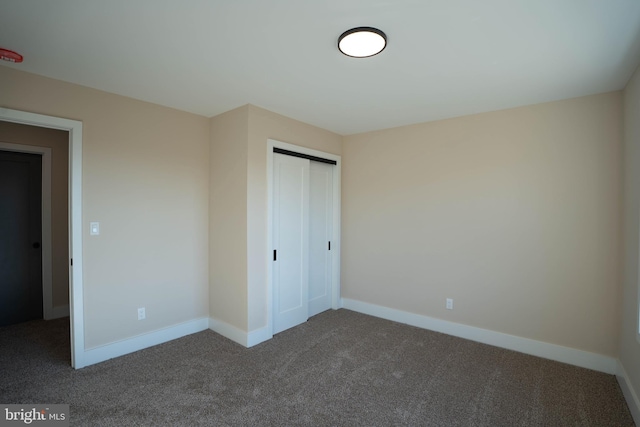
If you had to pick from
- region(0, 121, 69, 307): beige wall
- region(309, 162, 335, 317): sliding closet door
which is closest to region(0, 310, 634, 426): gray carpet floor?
region(0, 121, 69, 307): beige wall

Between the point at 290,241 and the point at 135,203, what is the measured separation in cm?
170

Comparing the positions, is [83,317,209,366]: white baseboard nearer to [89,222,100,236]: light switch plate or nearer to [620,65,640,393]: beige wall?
[89,222,100,236]: light switch plate

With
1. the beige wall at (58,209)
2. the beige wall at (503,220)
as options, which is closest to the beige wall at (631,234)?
the beige wall at (503,220)

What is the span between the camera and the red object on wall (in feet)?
6.97

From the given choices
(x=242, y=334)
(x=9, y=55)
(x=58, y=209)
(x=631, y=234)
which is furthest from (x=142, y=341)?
(x=631, y=234)

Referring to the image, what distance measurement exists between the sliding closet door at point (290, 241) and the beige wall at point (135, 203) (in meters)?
0.88

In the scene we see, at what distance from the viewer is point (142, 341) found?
10.5ft

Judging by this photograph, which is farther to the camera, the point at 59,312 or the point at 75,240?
the point at 59,312

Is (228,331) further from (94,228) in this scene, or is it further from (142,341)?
(94,228)

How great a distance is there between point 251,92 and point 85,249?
6.85 ft

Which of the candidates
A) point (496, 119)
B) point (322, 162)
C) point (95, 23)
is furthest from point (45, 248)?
point (496, 119)

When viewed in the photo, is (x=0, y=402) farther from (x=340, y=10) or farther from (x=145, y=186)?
(x=340, y=10)

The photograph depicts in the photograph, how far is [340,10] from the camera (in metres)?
1.70

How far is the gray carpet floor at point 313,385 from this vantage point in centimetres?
217
